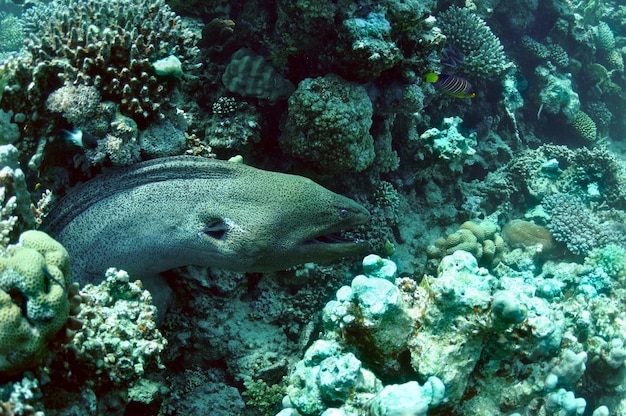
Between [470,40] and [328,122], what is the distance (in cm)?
435

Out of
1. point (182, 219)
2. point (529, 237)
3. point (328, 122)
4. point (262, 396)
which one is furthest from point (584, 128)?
point (182, 219)

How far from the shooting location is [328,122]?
4.15 metres

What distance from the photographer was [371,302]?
2.75 meters

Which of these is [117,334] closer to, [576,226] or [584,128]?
[576,226]

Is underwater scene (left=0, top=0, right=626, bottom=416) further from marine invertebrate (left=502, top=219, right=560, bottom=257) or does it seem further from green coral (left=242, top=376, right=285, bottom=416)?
marine invertebrate (left=502, top=219, right=560, bottom=257)

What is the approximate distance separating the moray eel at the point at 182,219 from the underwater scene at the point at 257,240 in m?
0.02

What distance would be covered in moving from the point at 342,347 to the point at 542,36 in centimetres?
983

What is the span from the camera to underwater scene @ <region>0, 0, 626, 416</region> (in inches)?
100

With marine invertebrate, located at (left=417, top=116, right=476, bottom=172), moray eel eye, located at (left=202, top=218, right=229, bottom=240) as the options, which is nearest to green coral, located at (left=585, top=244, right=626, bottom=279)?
marine invertebrate, located at (left=417, top=116, right=476, bottom=172)

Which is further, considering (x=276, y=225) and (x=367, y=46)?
(x=367, y=46)

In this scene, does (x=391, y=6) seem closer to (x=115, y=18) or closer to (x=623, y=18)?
(x=115, y=18)

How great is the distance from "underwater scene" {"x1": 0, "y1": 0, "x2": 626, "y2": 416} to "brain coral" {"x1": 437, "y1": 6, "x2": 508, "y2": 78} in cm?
171

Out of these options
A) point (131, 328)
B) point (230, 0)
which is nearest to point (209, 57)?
point (230, 0)

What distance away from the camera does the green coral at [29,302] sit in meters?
1.86
